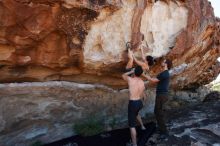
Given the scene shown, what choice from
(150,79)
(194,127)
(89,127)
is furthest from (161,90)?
(89,127)

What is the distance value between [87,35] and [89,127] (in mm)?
1869

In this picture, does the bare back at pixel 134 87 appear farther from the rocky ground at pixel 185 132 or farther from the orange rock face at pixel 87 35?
the rocky ground at pixel 185 132

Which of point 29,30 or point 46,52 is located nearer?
point 29,30

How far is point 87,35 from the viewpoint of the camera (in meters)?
6.72

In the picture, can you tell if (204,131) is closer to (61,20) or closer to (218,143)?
(218,143)

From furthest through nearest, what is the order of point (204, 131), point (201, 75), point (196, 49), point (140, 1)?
point (201, 75), point (196, 49), point (204, 131), point (140, 1)

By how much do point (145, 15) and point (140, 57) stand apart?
799mm

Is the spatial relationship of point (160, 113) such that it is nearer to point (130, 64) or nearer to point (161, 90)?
point (161, 90)

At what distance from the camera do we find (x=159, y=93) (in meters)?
7.59

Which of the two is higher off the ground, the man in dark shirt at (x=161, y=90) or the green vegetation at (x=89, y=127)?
the man in dark shirt at (x=161, y=90)

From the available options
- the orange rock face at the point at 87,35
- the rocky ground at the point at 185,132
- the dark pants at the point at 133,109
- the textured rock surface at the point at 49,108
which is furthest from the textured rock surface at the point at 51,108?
the dark pants at the point at 133,109

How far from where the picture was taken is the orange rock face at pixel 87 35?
616 cm

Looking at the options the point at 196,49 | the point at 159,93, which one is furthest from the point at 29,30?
the point at 196,49

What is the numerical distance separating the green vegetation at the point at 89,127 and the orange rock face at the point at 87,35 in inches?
31.4
